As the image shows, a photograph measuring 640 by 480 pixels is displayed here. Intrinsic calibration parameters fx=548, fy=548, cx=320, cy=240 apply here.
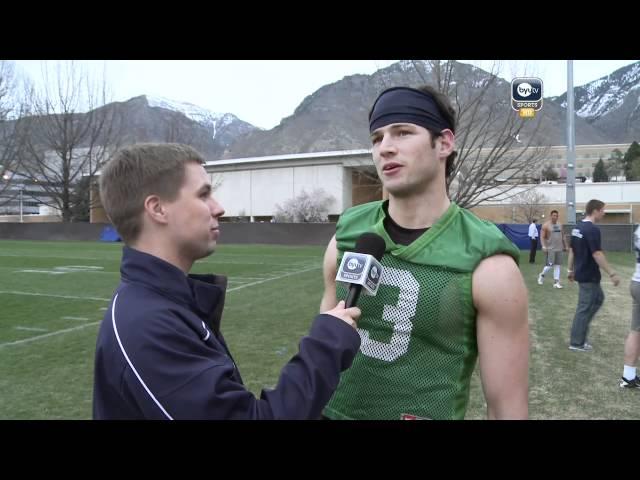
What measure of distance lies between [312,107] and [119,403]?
181m

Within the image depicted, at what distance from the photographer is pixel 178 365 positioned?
138cm

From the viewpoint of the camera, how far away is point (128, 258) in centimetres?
167

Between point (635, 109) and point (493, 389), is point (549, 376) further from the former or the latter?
point (635, 109)

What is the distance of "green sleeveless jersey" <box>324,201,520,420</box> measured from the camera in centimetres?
194

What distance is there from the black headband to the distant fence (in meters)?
20.4

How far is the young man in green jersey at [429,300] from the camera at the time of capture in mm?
1903

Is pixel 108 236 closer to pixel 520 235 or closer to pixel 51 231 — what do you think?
pixel 51 231

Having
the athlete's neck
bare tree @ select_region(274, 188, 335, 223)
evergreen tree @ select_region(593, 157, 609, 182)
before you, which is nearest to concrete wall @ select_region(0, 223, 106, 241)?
bare tree @ select_region(274, 188, 335, 223)

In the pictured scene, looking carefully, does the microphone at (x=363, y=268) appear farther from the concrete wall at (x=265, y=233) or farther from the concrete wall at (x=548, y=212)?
the concrete wall at (x=548, y=212)

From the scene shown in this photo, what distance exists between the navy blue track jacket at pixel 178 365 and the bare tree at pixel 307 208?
5275 centimetres

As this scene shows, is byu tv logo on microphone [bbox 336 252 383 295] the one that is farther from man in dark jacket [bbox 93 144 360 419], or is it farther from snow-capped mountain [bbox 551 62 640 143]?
snow-capped mountain [bbox 551 62 640 143]
